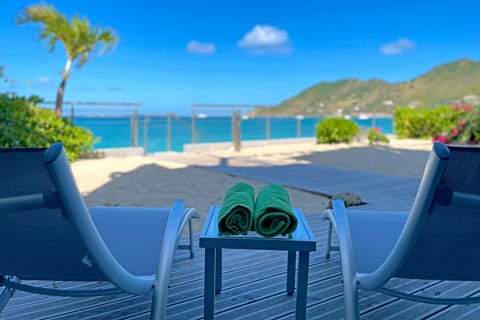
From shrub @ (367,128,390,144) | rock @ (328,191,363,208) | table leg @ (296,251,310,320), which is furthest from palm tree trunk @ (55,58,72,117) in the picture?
shrub @ (367,128,390,144)

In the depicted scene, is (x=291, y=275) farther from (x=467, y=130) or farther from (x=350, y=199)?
(x=467, y=130)

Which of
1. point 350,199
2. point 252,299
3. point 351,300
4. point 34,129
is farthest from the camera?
point 34,129

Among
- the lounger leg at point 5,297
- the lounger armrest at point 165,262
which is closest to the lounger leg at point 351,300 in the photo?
the lounger armrest at point 165,262

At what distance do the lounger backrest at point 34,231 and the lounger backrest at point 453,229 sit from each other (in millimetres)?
1028

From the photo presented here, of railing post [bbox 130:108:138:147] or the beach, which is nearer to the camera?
the beach

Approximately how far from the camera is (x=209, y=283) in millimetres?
1480

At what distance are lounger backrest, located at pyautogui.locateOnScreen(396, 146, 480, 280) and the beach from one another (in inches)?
78.1

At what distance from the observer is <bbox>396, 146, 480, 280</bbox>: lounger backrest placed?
108 cm

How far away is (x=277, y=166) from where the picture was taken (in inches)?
254

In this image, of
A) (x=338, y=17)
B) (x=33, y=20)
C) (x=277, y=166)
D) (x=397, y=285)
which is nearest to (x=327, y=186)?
(x=277, y=166)

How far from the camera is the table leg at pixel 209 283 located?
4.77 feet

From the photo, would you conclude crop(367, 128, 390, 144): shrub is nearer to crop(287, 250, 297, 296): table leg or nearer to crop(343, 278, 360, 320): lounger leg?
crop(287, 250, 297, 296): table leg

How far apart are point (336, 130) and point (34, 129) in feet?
22.9

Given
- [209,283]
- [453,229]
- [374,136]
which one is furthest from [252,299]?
[374,136]
